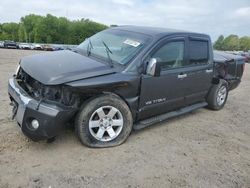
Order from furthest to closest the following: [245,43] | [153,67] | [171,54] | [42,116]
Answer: [245,43] → [171,54] → [153,67] → [42,116]

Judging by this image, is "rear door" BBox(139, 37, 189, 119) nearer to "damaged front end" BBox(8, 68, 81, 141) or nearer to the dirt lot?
the dirt lot

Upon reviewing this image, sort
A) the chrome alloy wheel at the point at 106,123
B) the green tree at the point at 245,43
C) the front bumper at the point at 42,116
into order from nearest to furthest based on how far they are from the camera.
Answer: the front bumper at the point at 42,116
the chrome alloy wheel at the point at 106,123
the green tree at the point at 245,43

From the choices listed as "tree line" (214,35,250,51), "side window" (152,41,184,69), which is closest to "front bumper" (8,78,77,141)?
"side window" (152,41,184,69)

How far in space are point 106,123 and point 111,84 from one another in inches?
22.7

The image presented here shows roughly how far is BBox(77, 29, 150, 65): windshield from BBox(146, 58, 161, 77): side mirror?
0.33 meters

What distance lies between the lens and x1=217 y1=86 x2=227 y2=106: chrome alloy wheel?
6.49m

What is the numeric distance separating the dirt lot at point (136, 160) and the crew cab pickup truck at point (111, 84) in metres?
0.27

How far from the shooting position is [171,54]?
16.0 ft

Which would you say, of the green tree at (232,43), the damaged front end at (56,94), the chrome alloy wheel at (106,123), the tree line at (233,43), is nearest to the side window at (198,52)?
the chrome alloy wheel at (106,123)

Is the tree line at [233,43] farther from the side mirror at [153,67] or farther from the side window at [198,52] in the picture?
the side mirror at [153,67]

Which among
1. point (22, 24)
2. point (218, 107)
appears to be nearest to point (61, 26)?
point (22, 24)

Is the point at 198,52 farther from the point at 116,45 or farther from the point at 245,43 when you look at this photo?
the point at 245,43

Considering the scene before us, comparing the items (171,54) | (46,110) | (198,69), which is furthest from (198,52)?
(46,110)

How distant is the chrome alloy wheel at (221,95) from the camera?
6.49 meters
